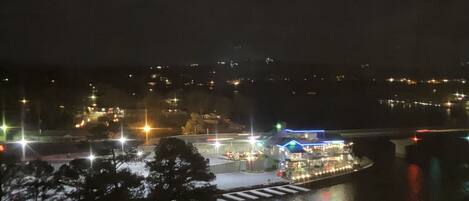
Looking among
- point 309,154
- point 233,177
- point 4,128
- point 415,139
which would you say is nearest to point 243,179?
point 233,177

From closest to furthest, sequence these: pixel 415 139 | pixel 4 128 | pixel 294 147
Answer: pixel 294 147 → pixel 4 128 → pixel 415 139

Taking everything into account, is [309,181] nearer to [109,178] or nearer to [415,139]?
[109,178]

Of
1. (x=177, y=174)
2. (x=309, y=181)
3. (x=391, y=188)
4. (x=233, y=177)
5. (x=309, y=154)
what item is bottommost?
(x=391, y=188)

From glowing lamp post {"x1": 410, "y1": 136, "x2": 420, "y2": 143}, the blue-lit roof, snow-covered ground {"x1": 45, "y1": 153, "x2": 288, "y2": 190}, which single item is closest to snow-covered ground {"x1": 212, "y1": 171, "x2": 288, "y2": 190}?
snow-covered ground {"x1": 45, "y1": 153, "x2": 288, "y2": 190}

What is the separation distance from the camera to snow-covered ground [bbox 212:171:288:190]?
582cm

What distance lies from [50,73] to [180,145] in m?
12.2

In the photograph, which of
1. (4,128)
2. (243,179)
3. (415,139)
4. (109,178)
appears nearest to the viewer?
(109,178)

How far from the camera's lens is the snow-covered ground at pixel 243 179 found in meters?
5.82

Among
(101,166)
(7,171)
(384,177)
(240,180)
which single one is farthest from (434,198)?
(7,171)

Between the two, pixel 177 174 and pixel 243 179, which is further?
pixel 243 179

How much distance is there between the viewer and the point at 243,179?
20.2 feet

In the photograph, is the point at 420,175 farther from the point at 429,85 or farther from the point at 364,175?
the point at 429,85

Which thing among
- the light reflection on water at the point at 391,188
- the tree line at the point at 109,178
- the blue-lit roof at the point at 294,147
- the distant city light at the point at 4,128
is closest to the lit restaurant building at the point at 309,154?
the blue-lit roof at the point at 294,147

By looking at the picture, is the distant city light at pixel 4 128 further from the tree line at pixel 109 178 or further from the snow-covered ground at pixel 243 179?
the tree line at pixel 109 178
